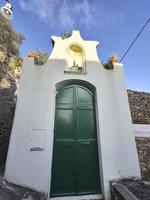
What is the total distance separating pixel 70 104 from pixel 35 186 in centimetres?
243

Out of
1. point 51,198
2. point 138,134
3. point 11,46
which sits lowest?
point 51,198

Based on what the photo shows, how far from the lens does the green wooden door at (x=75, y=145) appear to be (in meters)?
3.87

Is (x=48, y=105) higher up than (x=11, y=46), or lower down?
lower down

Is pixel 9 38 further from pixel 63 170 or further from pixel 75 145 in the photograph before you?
pixel 63 170

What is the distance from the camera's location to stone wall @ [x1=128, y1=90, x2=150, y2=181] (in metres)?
5.12

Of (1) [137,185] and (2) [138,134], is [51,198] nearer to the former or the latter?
(1) [137,185]

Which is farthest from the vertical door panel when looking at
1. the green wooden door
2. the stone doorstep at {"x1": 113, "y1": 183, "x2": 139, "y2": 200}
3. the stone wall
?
the stone wall

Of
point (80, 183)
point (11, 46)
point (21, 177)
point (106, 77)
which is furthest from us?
point (11, 46)

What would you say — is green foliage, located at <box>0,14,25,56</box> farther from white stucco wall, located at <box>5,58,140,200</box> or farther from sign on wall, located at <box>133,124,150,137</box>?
sign on wall, located at <box>133,124,150,137</box>

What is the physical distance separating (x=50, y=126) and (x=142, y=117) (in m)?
3.98

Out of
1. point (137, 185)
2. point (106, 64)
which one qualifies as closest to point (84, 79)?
point (106, 64)

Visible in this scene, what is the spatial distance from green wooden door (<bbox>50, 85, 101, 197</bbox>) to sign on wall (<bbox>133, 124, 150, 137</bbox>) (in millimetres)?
2114

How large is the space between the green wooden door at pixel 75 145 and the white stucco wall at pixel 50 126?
243 millimetres

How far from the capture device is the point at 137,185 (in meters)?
3.54
